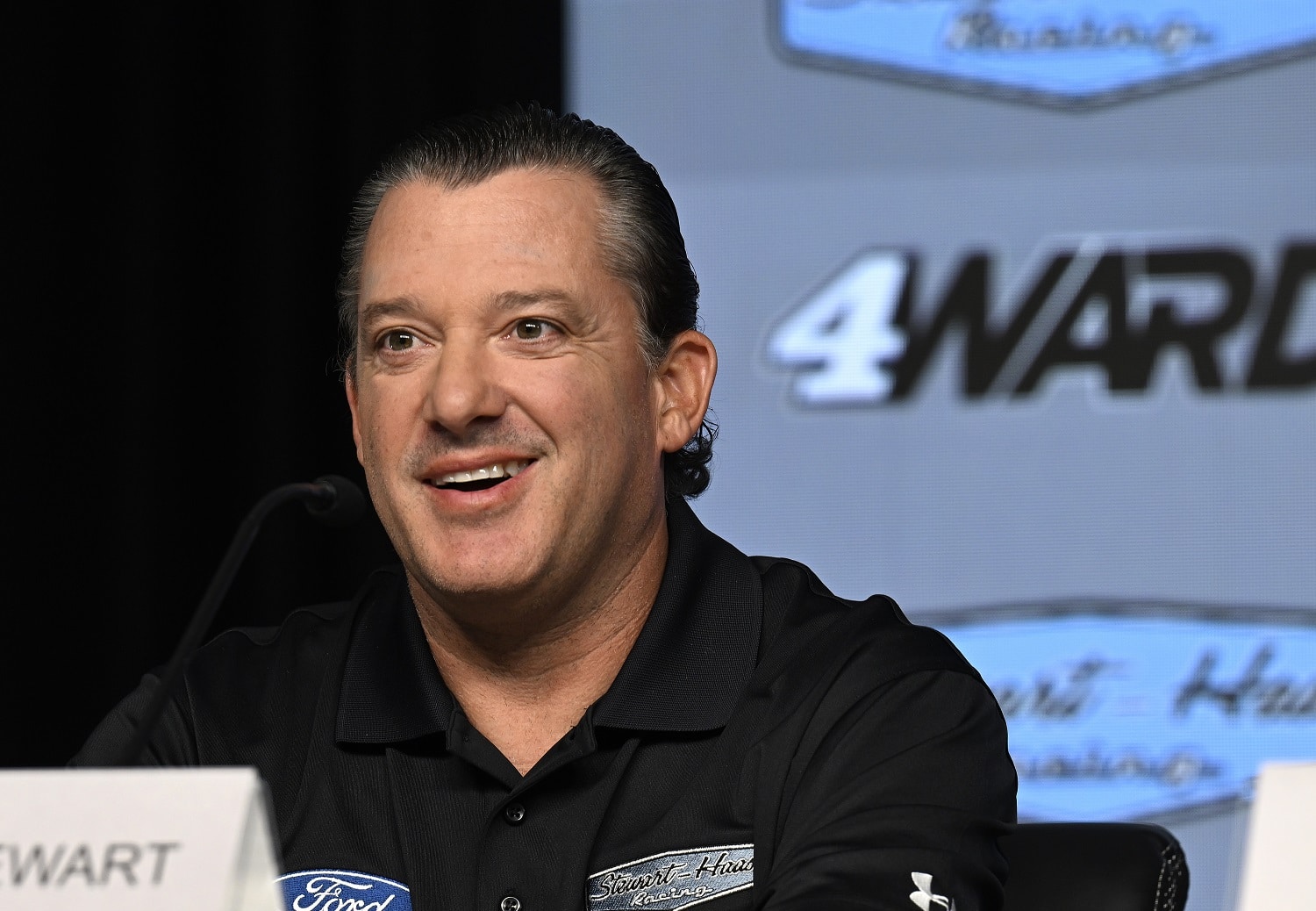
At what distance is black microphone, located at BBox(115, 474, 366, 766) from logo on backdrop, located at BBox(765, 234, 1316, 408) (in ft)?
5.20

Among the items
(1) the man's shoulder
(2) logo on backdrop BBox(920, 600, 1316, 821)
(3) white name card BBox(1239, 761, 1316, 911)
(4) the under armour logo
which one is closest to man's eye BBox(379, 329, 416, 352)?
(1) the man's shoulder

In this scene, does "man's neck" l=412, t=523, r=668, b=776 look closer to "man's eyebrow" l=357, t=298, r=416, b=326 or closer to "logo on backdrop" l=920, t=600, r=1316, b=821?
"man's eyebrow" l=357, t=298, r=416, b=326

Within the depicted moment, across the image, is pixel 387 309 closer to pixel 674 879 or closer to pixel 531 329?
pixel 531 329

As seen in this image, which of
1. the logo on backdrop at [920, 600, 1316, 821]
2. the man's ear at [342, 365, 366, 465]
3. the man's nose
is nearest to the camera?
the man's nose

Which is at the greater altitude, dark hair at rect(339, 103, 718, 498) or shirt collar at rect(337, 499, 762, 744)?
dark hair at rect(339, 103, 718, 498)

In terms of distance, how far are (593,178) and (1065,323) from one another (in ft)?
4.66

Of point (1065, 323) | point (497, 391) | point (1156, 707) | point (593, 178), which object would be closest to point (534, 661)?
point (497, 391)

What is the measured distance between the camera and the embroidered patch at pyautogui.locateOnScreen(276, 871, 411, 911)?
1.50m

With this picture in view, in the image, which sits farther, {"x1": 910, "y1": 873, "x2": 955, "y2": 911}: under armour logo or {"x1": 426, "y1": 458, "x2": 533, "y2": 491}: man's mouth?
{"x1": 426, "y1": 458, "x2": 533, "y2": 491}: man's mouth

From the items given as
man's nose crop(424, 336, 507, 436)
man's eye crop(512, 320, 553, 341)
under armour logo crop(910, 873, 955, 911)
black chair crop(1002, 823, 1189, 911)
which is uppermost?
man's eye crop(512, 320, 553, 341)

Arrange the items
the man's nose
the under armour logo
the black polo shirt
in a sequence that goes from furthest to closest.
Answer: the man's nose, the black polo shirt, the under armour logo

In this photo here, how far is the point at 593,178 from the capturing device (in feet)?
5.81

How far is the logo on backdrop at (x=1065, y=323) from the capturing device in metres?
2.88

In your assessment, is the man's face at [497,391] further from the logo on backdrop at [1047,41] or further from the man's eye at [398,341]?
the logo on backdrop at [1047,41]
